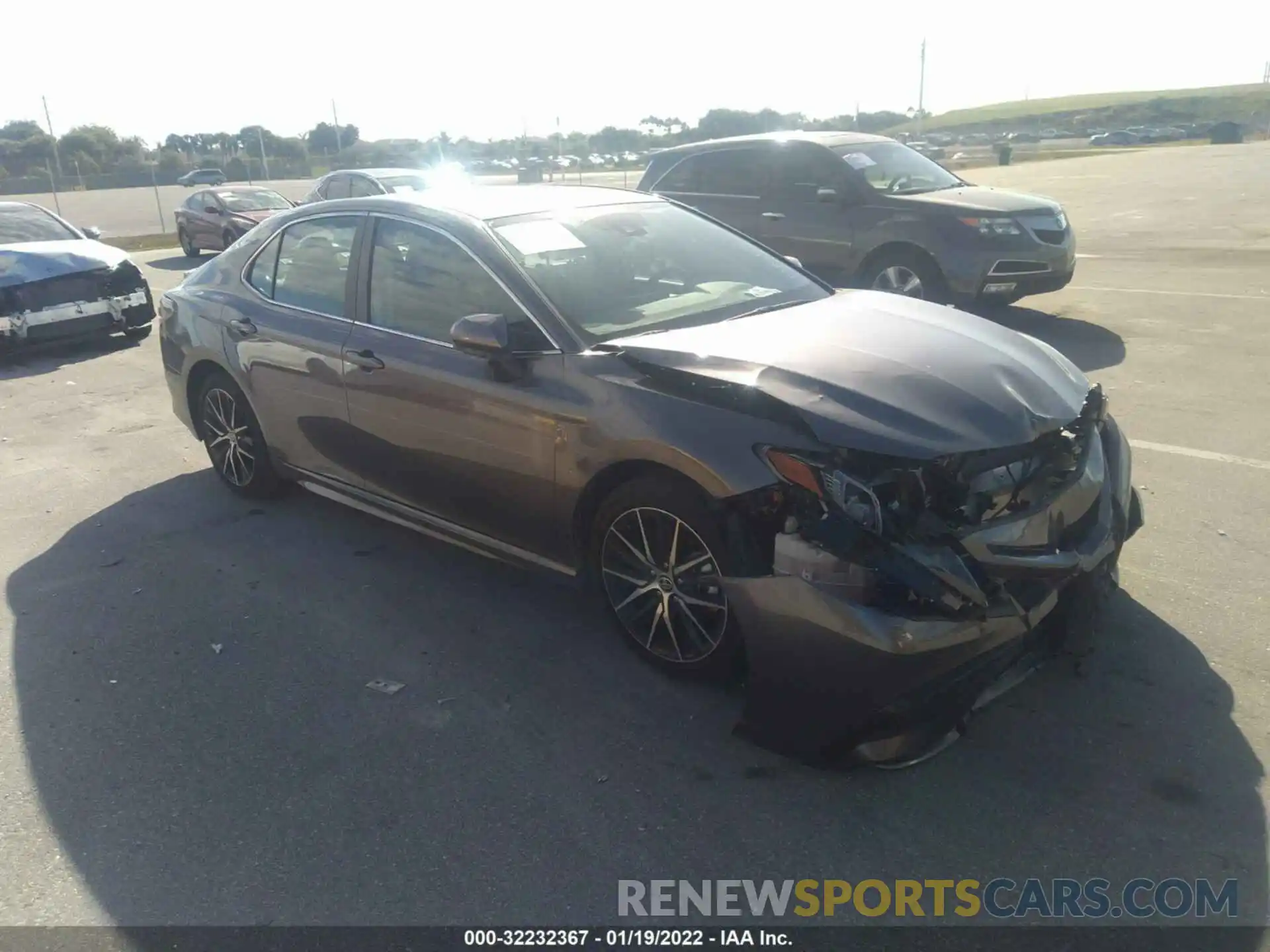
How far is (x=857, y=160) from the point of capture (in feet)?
33.0

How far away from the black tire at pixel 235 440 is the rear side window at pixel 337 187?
11206 millimetres

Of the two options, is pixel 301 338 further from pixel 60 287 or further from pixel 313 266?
pixel 60 287

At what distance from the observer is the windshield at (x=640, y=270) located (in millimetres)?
4180

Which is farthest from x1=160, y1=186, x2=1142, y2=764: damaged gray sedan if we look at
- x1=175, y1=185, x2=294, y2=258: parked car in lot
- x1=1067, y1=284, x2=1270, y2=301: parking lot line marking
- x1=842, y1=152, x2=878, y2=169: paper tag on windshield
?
x1=175, y1=185, x2=294, y2=258: parked car in lot

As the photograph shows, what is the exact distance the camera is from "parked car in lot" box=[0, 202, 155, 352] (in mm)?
10070

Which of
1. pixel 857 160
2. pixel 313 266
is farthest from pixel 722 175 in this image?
pixel 313 266

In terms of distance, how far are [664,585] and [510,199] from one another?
218 centimetres

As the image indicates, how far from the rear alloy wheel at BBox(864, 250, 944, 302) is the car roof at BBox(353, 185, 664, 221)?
4.83m

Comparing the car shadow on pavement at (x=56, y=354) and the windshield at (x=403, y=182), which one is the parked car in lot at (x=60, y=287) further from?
the windshield at (x=403, y=182)

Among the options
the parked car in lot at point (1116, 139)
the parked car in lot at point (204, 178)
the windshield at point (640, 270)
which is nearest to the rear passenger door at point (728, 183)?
the windshield at point (640, 270)

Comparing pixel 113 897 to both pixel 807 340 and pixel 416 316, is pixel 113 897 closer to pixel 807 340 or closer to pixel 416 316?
pixel 416 316

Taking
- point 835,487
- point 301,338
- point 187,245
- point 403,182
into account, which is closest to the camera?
point 835,487

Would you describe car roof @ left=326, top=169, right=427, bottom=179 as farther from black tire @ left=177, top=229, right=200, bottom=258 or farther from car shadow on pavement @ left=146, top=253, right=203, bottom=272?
black tire @ left=177, top=229, right=200, bottom=258

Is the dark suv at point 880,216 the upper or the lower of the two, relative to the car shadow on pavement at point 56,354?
upper
